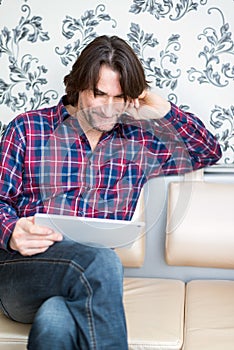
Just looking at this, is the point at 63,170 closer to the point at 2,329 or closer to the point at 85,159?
the point at 85,159

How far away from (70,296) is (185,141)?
710 mm

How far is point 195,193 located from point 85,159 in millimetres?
417

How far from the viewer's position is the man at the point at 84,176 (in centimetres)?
160

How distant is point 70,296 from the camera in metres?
1.64

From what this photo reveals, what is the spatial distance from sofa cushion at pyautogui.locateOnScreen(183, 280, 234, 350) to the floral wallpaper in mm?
460

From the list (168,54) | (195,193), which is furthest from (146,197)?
(168,54)

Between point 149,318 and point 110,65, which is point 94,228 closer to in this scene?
point 149,318

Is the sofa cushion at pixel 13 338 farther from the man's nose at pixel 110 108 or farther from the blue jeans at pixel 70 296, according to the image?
the man's nose at pixel 110 108

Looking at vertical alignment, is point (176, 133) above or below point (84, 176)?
above

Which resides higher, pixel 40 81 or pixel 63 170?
pixel 40 81

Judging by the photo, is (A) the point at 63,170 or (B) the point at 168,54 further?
(B) the point at 168,54

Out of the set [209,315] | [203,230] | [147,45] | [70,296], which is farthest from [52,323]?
[147,45]

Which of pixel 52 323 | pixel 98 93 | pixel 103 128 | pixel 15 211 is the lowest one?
Result: pixel 52 323

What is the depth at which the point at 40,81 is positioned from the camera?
2.36 metres
